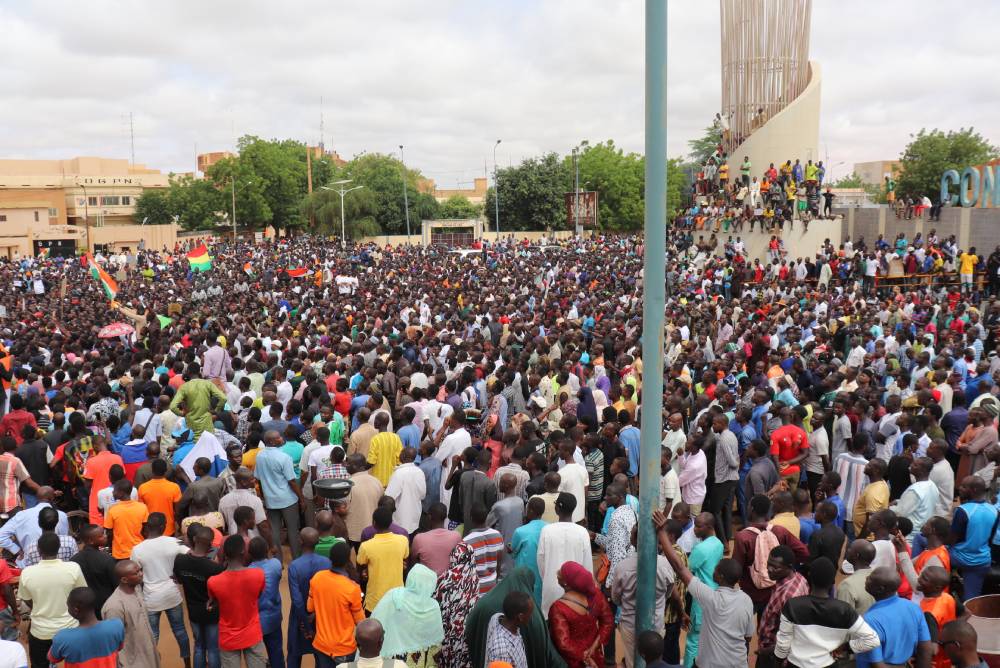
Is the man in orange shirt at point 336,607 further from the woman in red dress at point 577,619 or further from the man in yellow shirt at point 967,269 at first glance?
the man in yellow shirt at point 967,269

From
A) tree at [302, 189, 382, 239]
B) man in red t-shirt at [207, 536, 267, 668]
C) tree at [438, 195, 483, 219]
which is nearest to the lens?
man in red t-shirt at [207, 536, 267, 668]

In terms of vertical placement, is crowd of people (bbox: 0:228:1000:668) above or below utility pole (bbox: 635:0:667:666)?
below


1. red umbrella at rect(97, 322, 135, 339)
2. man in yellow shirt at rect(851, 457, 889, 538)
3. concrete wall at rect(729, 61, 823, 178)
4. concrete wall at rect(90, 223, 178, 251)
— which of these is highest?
concrete wall at rect(729, 61, 823, 178)

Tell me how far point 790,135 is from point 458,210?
54961 mm

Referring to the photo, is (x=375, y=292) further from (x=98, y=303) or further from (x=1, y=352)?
(x=1, y=352)

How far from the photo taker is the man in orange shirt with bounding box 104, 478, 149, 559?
613 cm

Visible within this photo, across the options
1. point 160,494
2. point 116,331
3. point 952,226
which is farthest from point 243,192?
point 160,494

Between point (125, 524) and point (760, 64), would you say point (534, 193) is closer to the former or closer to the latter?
point (760, 64)

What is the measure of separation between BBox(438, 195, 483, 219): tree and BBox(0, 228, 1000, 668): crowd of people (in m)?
63.5

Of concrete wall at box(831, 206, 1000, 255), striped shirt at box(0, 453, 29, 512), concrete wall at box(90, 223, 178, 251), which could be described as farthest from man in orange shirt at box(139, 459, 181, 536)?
concrete wall at box(90, 223, 178, 251)

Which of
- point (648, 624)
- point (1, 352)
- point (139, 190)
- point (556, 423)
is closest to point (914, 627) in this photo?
point (648, 624)

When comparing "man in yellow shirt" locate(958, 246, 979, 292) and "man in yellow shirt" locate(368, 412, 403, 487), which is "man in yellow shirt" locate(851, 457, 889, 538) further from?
"man in yellow shirt" locate(958, 246, 979, 292)

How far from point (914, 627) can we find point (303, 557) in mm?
3754

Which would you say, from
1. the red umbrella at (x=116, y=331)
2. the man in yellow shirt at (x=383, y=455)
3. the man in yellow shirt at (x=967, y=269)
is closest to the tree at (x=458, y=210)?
the man in yellow shirt at (x=967, y=269)
